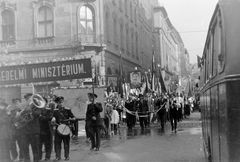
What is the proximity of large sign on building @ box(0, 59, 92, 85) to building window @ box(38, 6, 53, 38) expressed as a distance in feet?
59.7

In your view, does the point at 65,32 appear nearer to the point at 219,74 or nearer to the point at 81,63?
the point at 81,63

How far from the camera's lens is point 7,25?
28.5 metres

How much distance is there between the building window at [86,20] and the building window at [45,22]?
239 centimetres

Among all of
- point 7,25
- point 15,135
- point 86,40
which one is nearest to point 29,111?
point 15,135

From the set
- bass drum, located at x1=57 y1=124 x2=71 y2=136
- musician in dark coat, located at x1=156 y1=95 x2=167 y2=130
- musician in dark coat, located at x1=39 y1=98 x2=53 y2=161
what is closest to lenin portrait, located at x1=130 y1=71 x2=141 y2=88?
musician in dark coat, located at x1=156 y1=95 x2=167 y2=130

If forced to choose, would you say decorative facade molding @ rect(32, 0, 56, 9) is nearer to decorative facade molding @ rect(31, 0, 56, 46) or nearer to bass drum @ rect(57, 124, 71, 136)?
decorative facade molding @ rect(31, 0, 56, 46)

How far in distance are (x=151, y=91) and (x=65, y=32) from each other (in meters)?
8.33

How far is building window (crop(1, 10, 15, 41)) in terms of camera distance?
28328mm

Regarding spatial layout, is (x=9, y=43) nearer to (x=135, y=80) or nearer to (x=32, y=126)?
(x=135, y=80)

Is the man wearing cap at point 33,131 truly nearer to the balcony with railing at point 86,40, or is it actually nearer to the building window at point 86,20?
the balcony with railing at point 86,40

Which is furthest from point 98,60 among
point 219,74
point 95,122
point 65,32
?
point 219,74

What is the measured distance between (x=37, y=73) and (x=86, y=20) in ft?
61.3

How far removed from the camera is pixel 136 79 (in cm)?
2862

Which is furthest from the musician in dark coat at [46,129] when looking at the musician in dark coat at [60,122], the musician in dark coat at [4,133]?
the musician in dark coat at [4,133]
